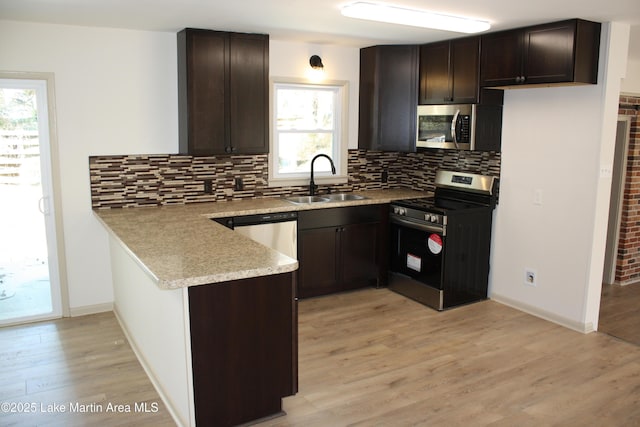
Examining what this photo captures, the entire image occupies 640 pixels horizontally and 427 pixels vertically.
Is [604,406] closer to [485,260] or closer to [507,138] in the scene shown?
[485,260]

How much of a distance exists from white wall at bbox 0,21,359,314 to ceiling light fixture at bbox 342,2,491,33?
1821mm

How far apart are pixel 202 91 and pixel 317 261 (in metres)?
1.76

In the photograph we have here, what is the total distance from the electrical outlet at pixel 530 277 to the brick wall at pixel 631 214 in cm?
156

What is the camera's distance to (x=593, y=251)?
13.4 feet

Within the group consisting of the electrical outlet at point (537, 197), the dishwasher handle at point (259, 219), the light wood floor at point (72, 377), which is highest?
the electrical outlet at point (537, 197)

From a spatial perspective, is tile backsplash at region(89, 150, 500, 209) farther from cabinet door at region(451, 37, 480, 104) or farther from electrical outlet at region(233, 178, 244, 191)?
cabinet door at region(451, 37, 480, 104)

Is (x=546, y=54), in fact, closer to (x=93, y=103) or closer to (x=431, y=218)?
(x=431, y=218)

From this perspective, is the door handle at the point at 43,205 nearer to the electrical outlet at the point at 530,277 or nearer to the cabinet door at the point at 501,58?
the cabinet door at the point at 501,58

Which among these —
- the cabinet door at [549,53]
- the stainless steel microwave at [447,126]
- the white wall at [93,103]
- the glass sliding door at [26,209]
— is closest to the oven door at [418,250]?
the stainless steel microwave at [447,126]

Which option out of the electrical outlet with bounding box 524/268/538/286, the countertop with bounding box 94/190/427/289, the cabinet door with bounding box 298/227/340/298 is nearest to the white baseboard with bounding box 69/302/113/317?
the countertop with bounding box 94/190/427/289

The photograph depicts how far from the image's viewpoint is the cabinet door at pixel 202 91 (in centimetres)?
428

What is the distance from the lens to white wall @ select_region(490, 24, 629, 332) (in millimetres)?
3979

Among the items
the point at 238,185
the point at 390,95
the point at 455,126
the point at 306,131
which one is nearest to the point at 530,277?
the point at 455,126

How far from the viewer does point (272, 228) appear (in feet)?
14.9
